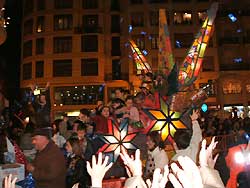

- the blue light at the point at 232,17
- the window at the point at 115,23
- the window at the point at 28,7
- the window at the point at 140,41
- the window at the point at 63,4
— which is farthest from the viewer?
the window at the point at 28,7

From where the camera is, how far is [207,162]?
2.73 metres

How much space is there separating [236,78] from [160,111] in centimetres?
3291

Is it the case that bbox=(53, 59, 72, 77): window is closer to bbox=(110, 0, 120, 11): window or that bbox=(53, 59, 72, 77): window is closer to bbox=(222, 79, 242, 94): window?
bbox=(110, 0, 120, 11): window

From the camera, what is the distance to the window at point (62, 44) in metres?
38.1

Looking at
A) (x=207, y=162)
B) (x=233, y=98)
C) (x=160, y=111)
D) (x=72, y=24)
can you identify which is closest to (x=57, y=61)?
(x=72, y=24)

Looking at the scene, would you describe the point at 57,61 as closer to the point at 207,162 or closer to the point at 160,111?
the point at 160,111

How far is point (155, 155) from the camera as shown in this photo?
5891 millimetres

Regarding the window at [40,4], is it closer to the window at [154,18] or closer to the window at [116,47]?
the window at [116,47]

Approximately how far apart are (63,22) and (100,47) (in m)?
5.17

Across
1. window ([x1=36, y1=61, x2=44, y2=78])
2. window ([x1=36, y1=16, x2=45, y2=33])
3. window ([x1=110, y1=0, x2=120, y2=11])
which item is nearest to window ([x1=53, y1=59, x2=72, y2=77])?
window ([x1=36, y1=61, x2=44, y2=78])

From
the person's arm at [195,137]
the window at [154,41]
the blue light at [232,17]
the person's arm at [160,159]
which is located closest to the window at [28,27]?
the window at [154,41]

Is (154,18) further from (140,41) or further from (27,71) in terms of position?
(27,71)

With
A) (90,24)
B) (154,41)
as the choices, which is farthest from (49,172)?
(90,24)

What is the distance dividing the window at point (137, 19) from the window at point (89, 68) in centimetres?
631
